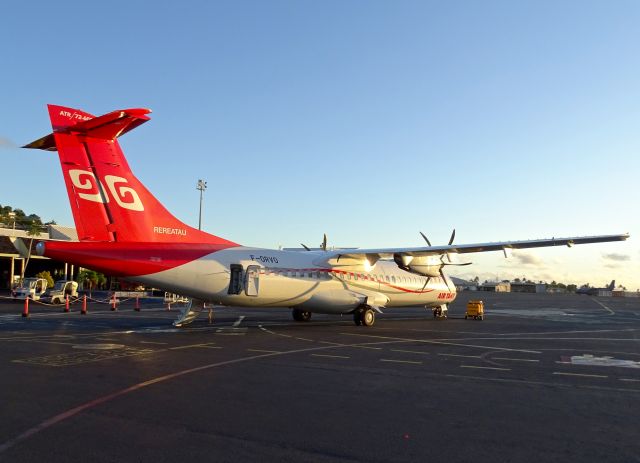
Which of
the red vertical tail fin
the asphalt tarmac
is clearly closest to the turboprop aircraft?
the red vertical tail fin

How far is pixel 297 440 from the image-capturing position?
258 inches

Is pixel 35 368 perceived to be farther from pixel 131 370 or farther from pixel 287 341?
pixel 287 341

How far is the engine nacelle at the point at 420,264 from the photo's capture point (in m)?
24.4

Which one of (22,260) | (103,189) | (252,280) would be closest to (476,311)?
(252,280)

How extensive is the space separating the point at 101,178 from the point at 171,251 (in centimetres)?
342

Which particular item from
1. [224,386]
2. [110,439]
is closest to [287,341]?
[224,386]

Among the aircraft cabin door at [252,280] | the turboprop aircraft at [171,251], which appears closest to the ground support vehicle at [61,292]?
the turboprop aircraft at [171,251]

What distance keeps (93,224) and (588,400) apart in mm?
14897

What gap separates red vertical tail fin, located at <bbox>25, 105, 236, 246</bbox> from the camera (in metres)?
16.4

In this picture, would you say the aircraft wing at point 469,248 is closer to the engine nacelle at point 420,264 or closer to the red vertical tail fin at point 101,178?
the engine nacelle at point 420,264

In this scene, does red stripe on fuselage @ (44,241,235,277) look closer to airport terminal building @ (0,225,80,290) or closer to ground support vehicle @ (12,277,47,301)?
ground support vehicle @ (12,277,47,301)

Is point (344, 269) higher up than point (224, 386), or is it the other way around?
point (344, 269)

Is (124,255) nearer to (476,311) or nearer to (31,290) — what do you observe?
(476,311)

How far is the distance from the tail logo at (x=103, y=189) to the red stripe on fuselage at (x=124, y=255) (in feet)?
4.59
